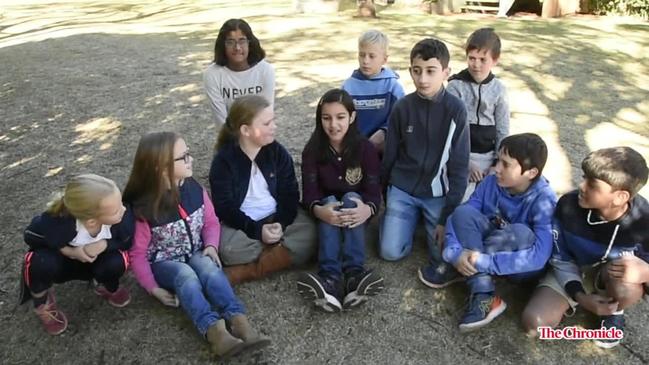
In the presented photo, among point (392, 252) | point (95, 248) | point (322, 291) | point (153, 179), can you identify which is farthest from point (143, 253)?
point (392, 252)

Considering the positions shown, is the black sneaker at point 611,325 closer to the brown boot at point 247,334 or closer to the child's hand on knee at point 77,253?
the brown boot at point 247,334

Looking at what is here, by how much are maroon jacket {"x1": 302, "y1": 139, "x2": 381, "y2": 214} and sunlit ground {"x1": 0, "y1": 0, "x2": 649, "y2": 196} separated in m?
1.50

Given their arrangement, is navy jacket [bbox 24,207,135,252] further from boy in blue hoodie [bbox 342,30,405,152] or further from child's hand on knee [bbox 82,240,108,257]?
boy in blue hoodie [bbox 342,30,405,152]

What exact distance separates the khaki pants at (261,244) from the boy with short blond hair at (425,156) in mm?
415

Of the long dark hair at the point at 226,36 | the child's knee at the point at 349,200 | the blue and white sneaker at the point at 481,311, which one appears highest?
the long dark hair at the point at 226,36

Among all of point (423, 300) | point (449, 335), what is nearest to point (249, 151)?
point (423, 300)

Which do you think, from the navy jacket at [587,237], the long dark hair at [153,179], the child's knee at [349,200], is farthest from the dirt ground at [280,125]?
the long dark hair at [153,179]

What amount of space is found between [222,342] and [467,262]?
117cm

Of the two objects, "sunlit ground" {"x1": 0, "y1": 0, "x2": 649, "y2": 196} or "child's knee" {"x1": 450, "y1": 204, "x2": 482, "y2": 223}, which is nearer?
"child's knee" {"x1": 450, "y1": 204, "x2": 482, "y2": 223}

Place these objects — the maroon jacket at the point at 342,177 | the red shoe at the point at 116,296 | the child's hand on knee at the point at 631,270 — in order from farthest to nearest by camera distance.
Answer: the maroon jacket at the point at 342,177 < the red shoe at the point at 116,296 < the child's hand on knee at the point at 631,270

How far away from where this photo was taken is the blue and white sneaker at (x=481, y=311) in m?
2.39

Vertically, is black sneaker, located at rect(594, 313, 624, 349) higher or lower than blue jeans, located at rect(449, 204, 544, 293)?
lower

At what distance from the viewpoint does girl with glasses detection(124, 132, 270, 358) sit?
7.60ft

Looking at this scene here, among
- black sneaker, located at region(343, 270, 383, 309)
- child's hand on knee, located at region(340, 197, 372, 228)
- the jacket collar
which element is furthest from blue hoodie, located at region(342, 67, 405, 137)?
black sneaker, located at region(343, 270, 383, 309)
